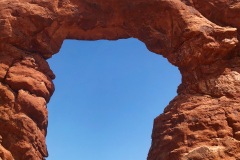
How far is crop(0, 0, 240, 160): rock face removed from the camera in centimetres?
1444

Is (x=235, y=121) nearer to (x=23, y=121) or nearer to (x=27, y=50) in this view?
(x=23, y=121)

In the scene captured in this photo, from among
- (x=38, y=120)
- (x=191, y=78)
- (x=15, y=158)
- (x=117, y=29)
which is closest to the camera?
(x=15, y=158)

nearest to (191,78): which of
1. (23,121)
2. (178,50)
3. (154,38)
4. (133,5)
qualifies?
(178,50)

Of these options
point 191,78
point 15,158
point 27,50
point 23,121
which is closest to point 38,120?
point 23,121

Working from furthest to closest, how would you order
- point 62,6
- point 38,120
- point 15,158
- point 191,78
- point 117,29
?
point 117,29, point 62,6, point 191,78, point 38,120, point 15,158

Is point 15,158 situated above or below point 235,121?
below

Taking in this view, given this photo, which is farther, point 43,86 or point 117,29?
point 117,29

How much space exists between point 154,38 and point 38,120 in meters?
7.33

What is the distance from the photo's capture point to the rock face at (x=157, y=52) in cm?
1444

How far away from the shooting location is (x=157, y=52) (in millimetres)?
18766

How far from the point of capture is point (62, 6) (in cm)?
1827

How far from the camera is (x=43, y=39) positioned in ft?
58.3

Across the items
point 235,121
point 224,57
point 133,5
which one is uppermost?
point 133,5

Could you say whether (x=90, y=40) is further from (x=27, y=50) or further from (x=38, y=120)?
(x=38, y=120)
